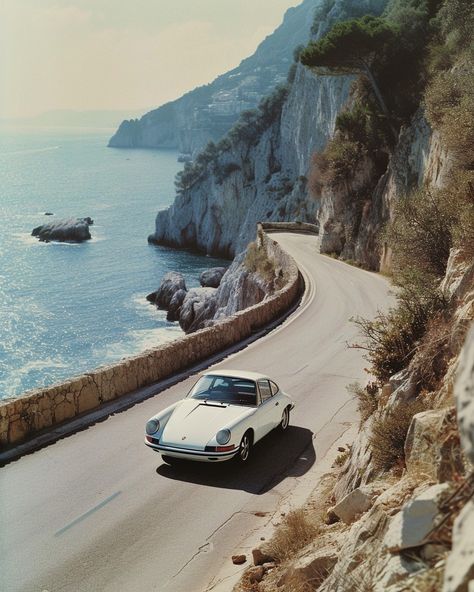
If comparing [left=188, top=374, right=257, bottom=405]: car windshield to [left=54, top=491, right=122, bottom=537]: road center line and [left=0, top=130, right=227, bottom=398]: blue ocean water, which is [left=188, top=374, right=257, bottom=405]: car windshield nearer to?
[left=54, top=491, right=122, bottom=537]: road center line

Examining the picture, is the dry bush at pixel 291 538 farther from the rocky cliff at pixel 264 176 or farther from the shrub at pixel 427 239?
the rocky cliff at pixel 264 176

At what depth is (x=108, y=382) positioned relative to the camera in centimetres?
1503

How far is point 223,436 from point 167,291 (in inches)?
2241

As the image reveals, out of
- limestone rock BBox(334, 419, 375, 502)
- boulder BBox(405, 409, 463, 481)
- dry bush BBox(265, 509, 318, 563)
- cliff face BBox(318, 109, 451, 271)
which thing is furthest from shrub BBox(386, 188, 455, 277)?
cliff face BBox(318, 109, 451, 271)

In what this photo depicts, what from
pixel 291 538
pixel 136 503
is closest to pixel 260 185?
pixel 136 503

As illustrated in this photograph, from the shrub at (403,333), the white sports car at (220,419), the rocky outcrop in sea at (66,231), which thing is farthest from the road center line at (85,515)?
the rocky outcrop in sea at (66,231)

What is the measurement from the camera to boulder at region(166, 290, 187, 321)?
61.8 meters

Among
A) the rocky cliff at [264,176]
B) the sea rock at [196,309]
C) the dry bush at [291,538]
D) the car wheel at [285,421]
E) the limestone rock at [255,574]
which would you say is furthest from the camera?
the rocky cliff at [264,176]

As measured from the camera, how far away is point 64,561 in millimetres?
8367

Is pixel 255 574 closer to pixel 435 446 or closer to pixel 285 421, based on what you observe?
pixel 435 446

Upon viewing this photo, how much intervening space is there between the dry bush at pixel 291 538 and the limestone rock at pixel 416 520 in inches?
145

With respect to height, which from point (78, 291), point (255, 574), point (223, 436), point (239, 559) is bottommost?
point (78, 291)

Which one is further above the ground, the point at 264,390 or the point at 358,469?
the point at 358,469

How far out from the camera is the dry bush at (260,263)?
41306mm
